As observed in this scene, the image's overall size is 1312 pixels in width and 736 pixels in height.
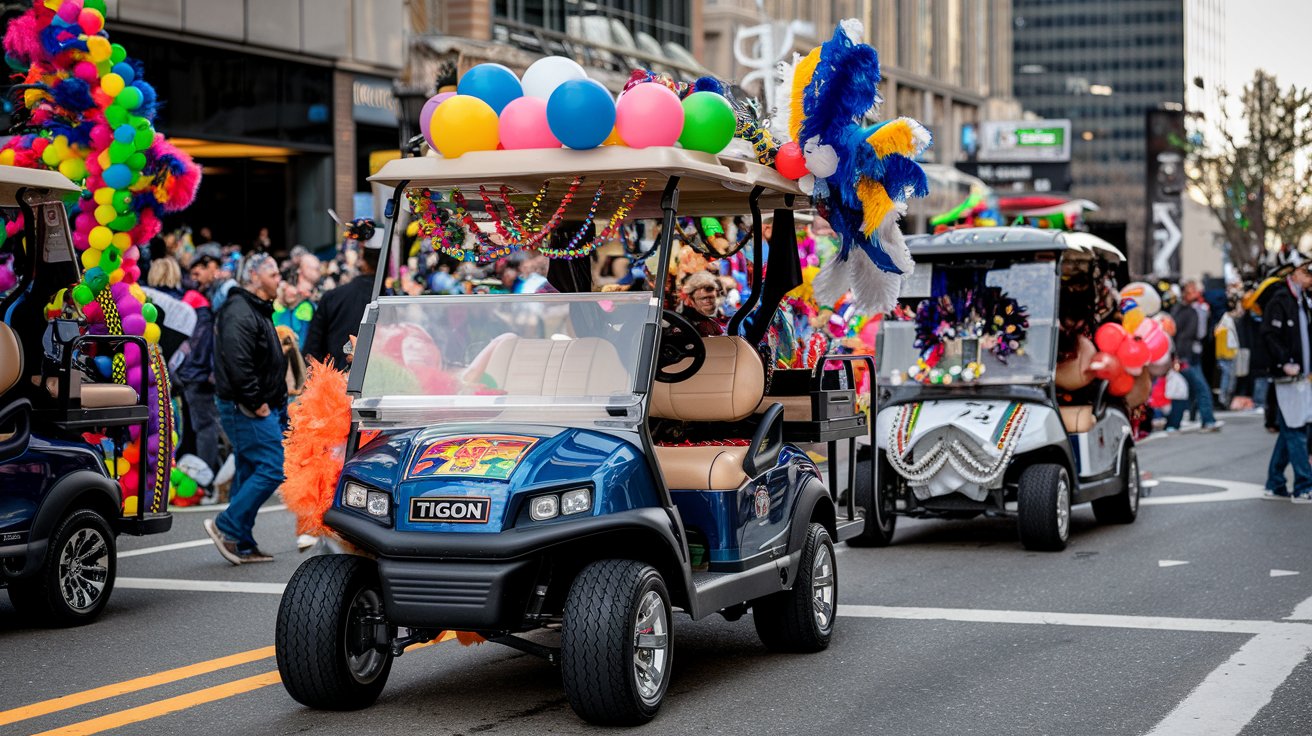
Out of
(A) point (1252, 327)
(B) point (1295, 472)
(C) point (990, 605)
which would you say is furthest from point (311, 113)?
(C) point (990, 605)

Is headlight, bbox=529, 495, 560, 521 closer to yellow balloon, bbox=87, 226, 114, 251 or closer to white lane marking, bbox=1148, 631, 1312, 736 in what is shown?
white lane marking, bbox=1148, 631, 1312, 736

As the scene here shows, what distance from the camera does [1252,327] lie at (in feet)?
78.0

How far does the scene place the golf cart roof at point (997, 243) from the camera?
11.0m

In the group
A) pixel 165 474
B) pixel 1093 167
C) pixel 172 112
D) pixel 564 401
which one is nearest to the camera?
pixel 564 401

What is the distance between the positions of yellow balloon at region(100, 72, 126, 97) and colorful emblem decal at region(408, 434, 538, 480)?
5.61 meters

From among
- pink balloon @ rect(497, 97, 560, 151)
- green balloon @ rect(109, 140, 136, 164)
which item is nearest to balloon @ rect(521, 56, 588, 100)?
pink balloon @ rect(497, 97, 560, 151)

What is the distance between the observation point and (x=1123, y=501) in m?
11.8

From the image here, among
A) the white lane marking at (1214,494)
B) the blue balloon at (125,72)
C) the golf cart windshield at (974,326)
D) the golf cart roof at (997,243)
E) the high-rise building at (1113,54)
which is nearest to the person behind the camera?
the blue balloon at (125,72)

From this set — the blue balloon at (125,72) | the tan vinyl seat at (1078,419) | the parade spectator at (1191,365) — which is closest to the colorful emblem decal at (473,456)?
the blue balloon at (125,72)

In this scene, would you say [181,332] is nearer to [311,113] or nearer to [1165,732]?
[1165,732]

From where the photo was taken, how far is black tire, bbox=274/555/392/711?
5.93 metres

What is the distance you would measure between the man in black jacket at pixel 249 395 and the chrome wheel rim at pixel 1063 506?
4.92 m

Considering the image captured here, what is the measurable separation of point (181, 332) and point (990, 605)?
7412mm

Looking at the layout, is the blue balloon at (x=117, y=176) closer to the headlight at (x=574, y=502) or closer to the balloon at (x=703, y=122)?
the balloon at (x=703, y=122)
